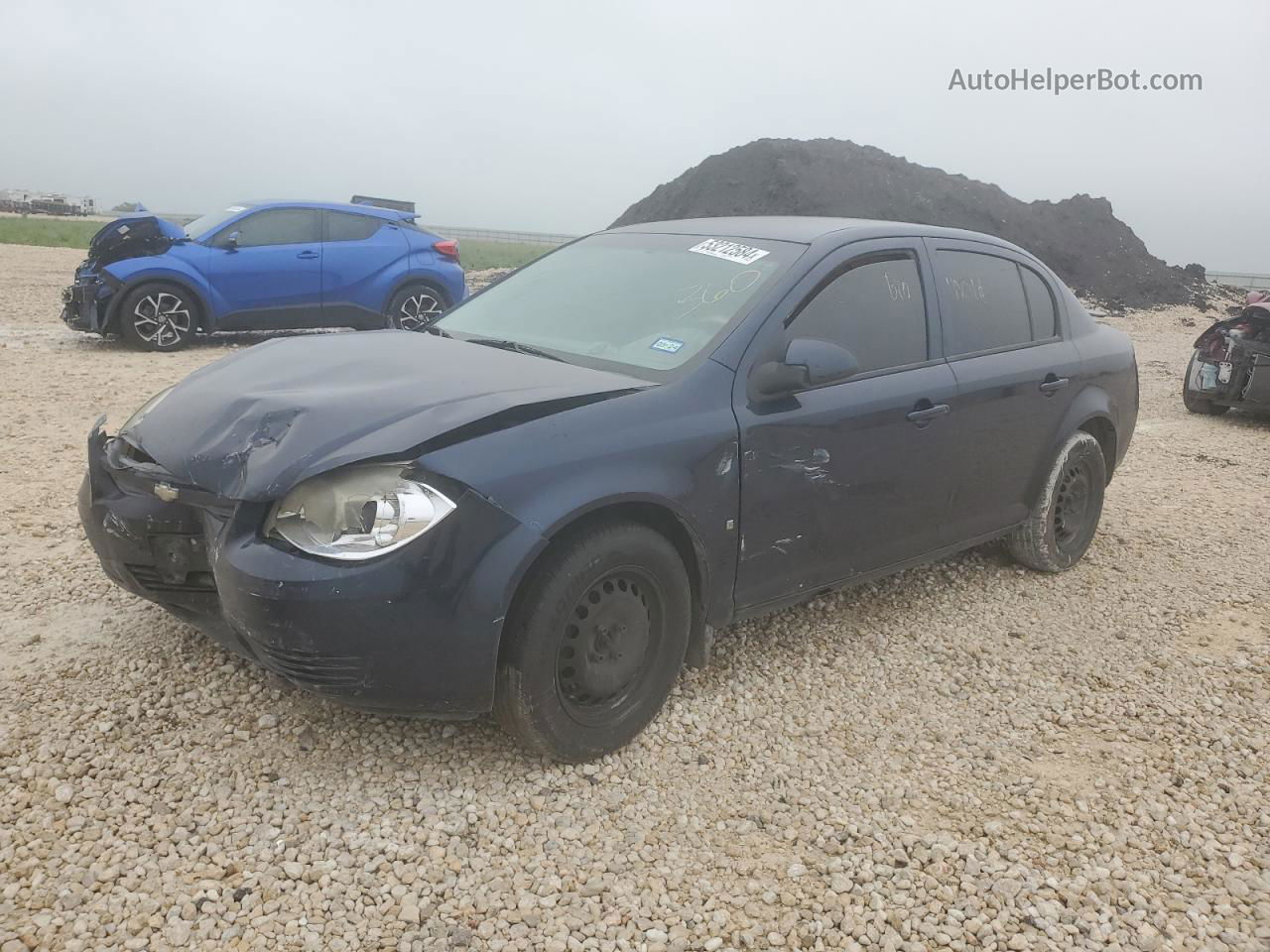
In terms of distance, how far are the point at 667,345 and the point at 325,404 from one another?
116cm

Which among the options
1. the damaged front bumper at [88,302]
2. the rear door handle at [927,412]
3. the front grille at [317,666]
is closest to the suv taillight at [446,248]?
the damaged front bumper at [88,302]

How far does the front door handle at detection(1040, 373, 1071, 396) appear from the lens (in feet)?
14.8

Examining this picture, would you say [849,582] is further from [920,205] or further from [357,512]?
[920,205]

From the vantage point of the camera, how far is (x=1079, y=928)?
2.49 meters

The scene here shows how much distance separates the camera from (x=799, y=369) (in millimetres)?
3281

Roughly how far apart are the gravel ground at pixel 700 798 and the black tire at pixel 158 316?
652 cm

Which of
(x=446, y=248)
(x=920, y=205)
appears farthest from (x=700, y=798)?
(x=920, y=205)

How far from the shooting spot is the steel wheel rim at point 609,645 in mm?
2934

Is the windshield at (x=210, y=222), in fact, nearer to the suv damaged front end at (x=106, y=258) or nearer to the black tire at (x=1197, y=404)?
the suv damaged front end at (x=106, y=258)

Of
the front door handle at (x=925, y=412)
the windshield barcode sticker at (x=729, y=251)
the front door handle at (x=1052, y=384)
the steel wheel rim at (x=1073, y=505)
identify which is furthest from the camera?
the steel wheel rim at (x=1073, y=505)

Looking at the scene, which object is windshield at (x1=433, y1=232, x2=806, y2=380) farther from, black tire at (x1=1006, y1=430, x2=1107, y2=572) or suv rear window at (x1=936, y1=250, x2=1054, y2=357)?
black tire at (x1=1006, y1=430, x2=1107, y2=572)

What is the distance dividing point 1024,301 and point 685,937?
341 centimetres

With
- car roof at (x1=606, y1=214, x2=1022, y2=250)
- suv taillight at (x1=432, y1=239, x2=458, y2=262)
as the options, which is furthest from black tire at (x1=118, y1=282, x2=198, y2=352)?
car roof at (x1=606, y1=214, x2=1022, y2=250)

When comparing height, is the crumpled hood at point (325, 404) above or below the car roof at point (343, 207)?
below
